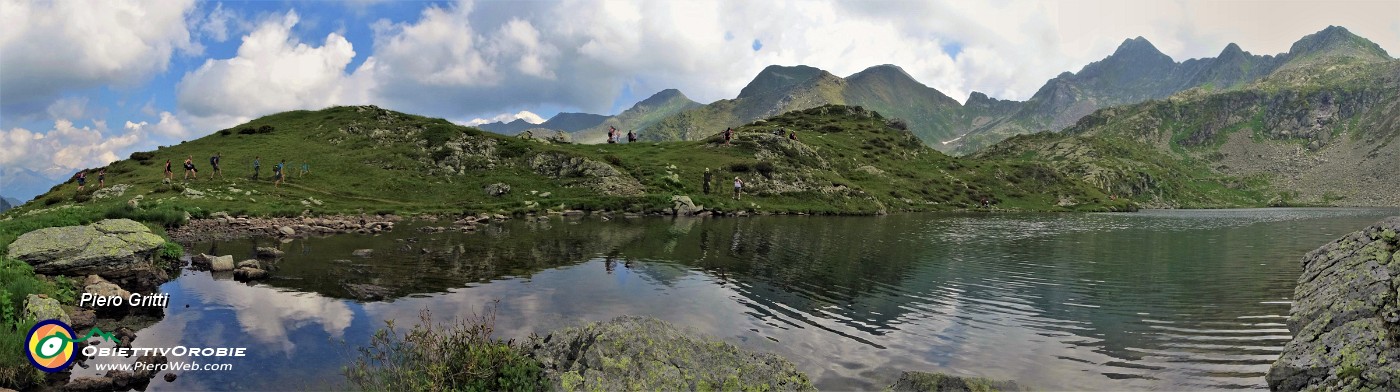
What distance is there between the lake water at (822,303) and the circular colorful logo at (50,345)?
8.35 feet

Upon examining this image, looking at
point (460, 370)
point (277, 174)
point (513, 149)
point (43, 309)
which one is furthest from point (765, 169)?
point (460, 370)

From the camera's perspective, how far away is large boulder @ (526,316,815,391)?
433 inches

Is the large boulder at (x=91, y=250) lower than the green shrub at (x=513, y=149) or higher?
lower

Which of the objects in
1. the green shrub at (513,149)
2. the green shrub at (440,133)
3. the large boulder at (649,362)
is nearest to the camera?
the large boulder at (649,362)

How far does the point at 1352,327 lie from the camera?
1401 cm

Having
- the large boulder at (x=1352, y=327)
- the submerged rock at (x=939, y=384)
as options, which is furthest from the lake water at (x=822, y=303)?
the submerged rock at (x=939, y=384)

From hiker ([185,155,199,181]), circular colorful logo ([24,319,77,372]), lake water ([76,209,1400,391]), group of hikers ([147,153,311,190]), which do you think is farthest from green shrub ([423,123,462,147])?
circular colorful logo ([24,319,77,372])

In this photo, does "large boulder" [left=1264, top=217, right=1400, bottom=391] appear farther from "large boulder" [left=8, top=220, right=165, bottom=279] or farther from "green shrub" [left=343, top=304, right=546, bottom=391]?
"large boulder" [left=8, top=220, right=165, bottom=279]

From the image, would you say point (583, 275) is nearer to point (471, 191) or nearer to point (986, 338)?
point (986, 338)

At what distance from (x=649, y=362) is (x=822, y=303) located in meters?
15.0

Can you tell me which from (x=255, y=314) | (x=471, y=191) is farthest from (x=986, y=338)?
(x=471, y=191)

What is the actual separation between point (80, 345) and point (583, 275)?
19177 millimetres

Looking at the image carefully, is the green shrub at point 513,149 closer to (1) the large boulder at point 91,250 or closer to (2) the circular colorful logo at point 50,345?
(1) the large boulder at point 91,250

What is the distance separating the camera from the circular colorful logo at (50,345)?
13.9 metres
